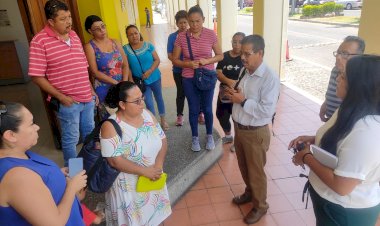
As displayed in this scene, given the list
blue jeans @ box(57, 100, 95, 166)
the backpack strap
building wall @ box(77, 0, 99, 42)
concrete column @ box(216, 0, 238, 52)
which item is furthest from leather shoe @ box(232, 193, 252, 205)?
concrete column @ box(216, 0, 238, 52)

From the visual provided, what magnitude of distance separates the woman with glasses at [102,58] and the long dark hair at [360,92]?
7.61ft

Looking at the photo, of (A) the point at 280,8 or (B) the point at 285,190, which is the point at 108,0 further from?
(B) the point at 285,190

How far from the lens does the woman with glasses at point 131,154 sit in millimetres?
1832

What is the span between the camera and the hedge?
19750 mm

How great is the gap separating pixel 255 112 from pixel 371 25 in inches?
67.5

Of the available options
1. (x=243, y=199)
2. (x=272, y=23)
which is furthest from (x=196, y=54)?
(x=272, y=23)

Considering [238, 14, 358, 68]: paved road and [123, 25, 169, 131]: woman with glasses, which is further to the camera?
[238, 14, 358, 68]: paved road

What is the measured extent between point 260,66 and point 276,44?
12.4 feet

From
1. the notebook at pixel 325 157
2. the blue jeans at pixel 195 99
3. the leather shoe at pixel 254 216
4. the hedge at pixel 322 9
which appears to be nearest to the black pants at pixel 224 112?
the blue jeans at pixel 195 99

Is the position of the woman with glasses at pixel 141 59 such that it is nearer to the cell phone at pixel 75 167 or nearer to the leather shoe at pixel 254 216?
the leather shoe at pixel 254 216

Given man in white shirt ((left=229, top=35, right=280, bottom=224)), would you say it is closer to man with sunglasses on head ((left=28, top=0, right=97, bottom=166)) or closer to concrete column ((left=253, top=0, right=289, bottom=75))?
man with sunglasses on head ((left=28, top=0, right=97, bottom=166))

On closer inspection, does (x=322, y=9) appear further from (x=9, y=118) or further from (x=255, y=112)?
(x=9, y=118)

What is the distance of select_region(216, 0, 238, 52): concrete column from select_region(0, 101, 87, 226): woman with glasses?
6.83 meters

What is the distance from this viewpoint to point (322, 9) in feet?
65.5
